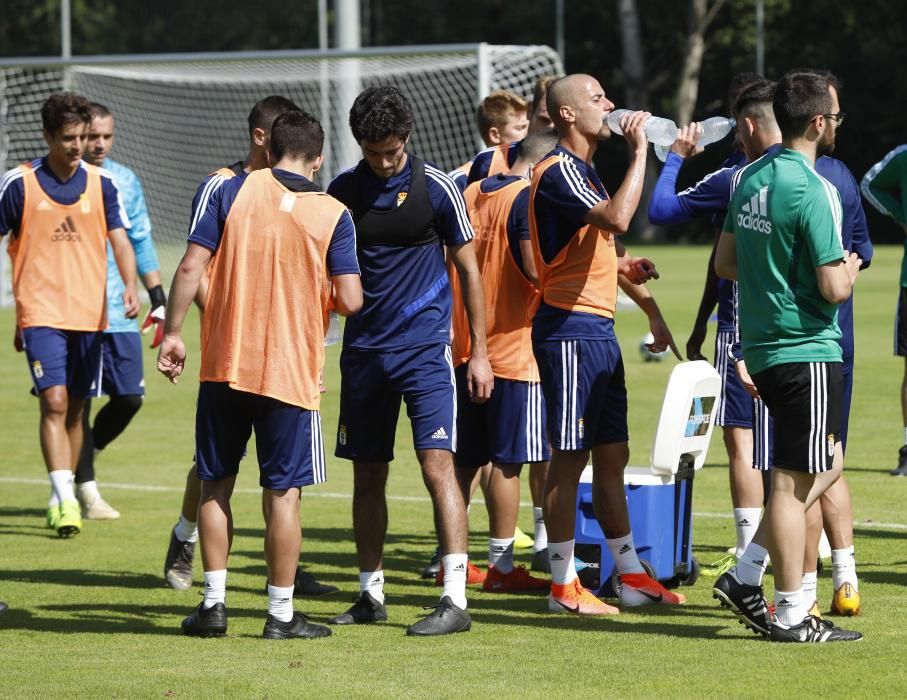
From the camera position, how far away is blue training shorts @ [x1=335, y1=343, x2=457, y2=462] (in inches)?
265

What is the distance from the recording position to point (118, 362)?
10023mm

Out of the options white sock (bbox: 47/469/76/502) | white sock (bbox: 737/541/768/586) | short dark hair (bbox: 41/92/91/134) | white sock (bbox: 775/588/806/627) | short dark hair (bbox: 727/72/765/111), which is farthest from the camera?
white sock (bbox: 47/469/76/502)

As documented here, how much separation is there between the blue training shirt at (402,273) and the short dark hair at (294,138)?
39cm

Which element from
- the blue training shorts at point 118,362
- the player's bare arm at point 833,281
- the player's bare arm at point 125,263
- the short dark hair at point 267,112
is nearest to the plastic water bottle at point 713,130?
the player's bare arm at point 833,281

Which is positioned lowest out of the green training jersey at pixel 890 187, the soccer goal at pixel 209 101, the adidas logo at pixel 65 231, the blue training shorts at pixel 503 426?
the blue training shorts at pixel 503 426

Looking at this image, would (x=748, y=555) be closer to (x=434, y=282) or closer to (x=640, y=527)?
(x=640, y=527)

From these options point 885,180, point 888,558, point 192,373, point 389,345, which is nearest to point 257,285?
point 389,345

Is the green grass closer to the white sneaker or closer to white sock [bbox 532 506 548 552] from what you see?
the white sneaker

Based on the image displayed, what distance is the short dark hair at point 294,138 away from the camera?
21.2 feet

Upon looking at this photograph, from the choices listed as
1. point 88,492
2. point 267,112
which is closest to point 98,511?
point 88,492

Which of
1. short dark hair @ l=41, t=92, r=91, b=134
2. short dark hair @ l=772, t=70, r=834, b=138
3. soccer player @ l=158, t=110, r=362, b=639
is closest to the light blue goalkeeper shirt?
short dark hair @ l=41, t=92, r=91, b=134

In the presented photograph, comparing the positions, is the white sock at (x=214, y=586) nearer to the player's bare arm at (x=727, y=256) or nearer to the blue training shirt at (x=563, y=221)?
the blue training shirt at (x=563, y=221)

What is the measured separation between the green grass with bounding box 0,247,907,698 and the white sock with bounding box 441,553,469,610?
6.3 inches

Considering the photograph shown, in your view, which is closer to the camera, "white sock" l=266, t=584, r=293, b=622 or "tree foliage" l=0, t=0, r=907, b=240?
"white sock" l=266, t=584, r=293, b=622
